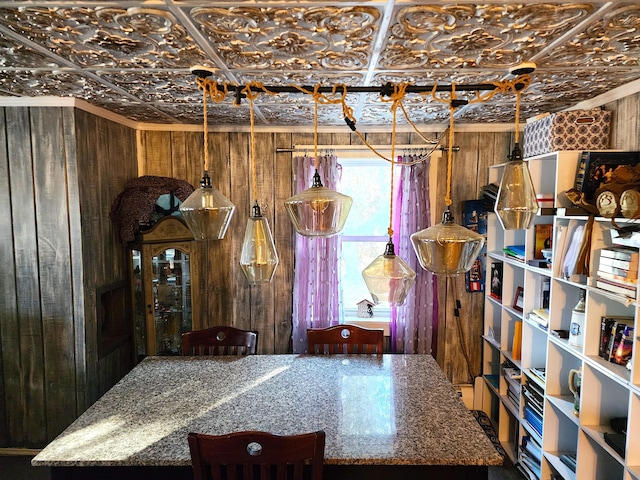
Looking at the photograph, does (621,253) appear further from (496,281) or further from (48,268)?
(48,268)

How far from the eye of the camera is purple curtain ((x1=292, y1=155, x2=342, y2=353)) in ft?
10.2

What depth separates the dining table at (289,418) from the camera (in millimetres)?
1391

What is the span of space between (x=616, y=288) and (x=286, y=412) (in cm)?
153

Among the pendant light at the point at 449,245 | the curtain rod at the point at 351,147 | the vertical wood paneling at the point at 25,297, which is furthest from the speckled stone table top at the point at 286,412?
the curtain rod at the point at 351,147

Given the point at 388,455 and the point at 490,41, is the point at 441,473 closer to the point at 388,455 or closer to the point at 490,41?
the point at 388,455

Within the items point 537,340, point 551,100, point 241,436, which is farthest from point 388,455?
point 551,100

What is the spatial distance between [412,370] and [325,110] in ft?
5.55

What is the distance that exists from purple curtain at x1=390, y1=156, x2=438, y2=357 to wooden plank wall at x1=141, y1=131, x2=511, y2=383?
18cm

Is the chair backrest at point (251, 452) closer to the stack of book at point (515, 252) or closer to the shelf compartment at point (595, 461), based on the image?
the shelf compartment at point (595, 461)

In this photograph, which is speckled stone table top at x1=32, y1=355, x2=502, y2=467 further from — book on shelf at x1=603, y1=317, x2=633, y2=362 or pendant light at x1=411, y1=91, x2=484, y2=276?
book on shelf at x1=603, y1=317, x2=633, y2=362

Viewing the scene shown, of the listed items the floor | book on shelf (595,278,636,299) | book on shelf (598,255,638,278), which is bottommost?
the floor

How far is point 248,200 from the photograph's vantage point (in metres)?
3.26

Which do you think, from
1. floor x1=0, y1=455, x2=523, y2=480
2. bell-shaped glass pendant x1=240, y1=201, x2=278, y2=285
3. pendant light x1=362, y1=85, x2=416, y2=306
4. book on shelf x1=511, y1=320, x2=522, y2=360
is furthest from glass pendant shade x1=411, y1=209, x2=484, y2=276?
floor x1=0, y1=455, x2=523, y2=480

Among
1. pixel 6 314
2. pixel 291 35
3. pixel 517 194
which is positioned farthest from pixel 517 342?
pixel 6 314
